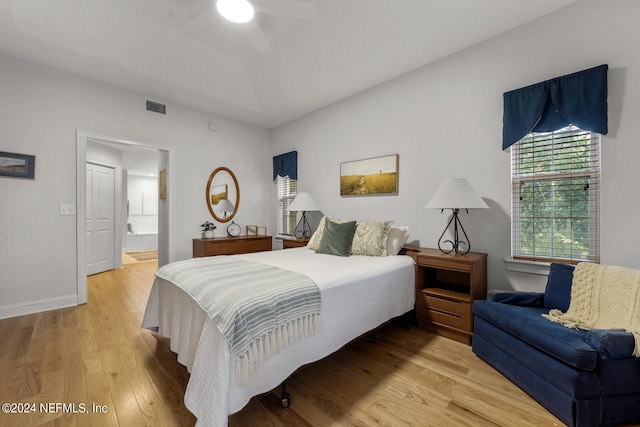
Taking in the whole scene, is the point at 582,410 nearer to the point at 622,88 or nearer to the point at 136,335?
the point at 622,88

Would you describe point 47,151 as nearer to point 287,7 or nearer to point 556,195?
point 287,7

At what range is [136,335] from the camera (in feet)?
8.15

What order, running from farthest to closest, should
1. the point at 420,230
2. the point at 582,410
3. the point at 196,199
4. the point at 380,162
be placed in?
the point at 196,199 < the point at 380,162 < the point at 420,230 < the point at 582,410

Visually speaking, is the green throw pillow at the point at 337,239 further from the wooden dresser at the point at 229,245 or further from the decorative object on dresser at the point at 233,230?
the decorative object on dresser at the point at 233,230

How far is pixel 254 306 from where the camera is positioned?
1.41 metres

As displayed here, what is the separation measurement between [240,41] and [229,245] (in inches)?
111

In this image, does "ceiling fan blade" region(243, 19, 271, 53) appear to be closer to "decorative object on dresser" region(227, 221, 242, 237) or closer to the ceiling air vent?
the ceiling air vent

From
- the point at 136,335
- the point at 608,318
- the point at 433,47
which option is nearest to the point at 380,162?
the point at 433,47

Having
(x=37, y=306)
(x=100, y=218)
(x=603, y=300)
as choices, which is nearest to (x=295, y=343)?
(x=603, y=300)

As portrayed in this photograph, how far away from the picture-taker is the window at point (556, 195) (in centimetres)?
217

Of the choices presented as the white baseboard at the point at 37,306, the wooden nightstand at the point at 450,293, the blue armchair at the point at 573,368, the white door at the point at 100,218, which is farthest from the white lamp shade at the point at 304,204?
the white door at the point at 100,218

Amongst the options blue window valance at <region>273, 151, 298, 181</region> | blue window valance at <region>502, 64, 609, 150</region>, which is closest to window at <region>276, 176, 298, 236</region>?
blue window valance at <region>273, 151, 298, 181</region>

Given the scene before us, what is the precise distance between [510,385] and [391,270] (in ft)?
3.61

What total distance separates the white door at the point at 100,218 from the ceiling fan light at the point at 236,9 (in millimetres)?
4687
